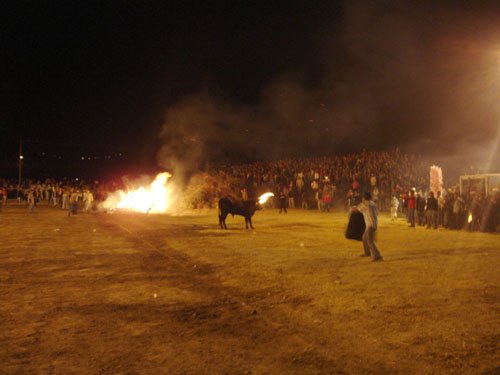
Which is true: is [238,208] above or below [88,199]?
below

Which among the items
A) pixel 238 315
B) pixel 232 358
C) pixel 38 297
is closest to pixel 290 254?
pixel 238 315

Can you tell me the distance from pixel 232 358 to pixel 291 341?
0.83m

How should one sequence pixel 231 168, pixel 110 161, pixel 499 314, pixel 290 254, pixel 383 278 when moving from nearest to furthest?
pixel 499 314, pixel 383 278, pixel 290 254, pixel 231 168, pixel 110 161

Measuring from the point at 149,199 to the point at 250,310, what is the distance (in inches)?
998

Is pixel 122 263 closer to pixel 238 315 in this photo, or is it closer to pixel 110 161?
pixel 238 315

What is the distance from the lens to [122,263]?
10312mm

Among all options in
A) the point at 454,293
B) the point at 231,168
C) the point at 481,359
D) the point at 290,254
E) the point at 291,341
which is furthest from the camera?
the point at 231,168

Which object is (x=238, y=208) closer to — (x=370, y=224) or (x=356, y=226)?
(x=356, y=226)

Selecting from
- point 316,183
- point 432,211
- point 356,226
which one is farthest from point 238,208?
point 316,183

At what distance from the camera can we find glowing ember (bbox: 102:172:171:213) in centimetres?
3053

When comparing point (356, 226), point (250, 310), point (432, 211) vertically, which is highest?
point (432, 211)

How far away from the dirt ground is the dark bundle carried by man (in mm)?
641

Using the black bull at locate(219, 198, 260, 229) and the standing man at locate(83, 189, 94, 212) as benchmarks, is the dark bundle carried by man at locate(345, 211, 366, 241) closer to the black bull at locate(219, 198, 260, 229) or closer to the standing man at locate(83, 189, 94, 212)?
the black bull at locate(219, 198, 260, 229)

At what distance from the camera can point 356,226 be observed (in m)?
10.6
